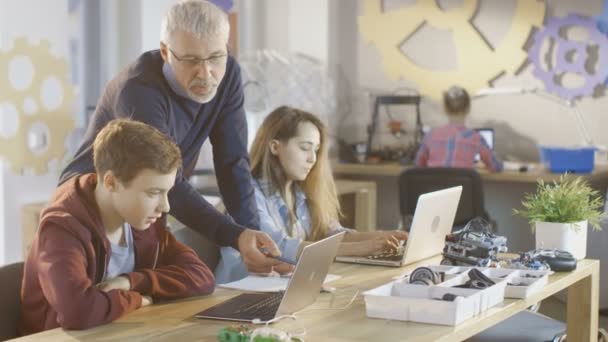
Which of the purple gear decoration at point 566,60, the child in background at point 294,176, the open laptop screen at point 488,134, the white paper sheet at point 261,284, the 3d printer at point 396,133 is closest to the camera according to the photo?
the white paper sheet at point 261,284

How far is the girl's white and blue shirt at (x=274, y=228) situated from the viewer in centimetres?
268

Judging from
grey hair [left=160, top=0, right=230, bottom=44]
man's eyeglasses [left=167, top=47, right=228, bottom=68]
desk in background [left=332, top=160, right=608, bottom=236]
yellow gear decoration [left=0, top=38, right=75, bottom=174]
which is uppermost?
grey hair [left=160, top=0, right=230, bottom=44]

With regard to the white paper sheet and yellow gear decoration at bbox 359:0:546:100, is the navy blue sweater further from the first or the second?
yellow gear decoration at bbox 359:0:546:100

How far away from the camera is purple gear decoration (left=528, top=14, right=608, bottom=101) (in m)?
5.51

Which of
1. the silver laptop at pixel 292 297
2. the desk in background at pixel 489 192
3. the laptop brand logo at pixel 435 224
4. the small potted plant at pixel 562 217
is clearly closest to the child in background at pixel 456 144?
the desk in background at pixel 489 192

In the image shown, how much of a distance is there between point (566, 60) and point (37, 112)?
294 cm

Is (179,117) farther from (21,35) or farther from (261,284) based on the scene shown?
(21,35)

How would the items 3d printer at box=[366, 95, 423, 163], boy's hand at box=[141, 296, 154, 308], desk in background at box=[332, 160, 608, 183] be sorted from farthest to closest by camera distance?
Result: 3d printer at box=[366, 95, 423, 163] < desk in background at box=[332, 160, 608, 183] < boy's hand at box=[141, 296, 154, 308]

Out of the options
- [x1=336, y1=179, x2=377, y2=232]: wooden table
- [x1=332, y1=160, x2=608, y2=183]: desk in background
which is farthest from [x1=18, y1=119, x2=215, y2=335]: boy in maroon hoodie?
[x1=332, y1=160, x2=608, y2=183]: desk in background

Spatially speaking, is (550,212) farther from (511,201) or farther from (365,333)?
(511,201)

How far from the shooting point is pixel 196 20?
2211mm

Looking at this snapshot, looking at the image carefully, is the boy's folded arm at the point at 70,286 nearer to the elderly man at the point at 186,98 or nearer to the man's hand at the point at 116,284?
the man's hand at the point at 116,284

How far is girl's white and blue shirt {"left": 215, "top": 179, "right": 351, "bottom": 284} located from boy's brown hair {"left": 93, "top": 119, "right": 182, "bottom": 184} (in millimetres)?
780

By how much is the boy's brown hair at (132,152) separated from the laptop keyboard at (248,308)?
293 millimetres
